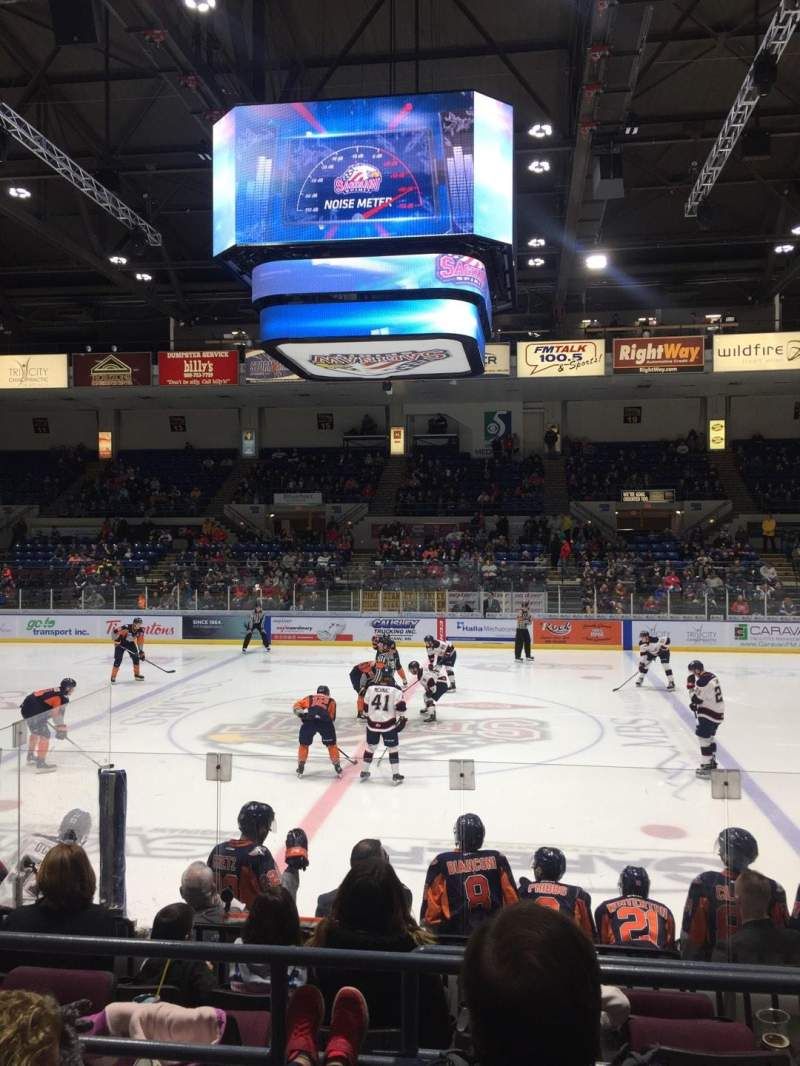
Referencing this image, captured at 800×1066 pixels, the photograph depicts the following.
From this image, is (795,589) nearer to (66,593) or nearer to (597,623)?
(597,623)

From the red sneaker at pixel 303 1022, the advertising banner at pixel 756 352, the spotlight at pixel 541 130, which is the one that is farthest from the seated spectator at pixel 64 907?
the advertising banner at pixel 756 352

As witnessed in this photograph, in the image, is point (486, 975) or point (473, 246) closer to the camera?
point (486, 975)

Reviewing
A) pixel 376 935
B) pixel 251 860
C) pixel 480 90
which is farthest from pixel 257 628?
pixel 376 935

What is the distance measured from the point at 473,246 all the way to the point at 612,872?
302 inches

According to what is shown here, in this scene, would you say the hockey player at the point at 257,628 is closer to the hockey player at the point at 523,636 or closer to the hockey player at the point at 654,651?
the hockey player at the point at 523,636

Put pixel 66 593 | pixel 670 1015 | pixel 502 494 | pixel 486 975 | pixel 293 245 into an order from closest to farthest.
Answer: pixel 486 975
pixel 670 1015
pixel 293 245
pixel 66 593
pixel 502 494

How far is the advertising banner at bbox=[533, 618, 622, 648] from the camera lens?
18.0 m

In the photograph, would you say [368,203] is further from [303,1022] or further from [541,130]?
[303,1022]

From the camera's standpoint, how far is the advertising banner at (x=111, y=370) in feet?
74.8

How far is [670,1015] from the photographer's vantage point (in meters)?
2.49

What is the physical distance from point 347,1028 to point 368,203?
9.59m

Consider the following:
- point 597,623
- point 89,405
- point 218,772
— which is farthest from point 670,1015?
point 89,405

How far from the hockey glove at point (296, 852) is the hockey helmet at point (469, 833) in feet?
2.80

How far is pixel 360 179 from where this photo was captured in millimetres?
9914
